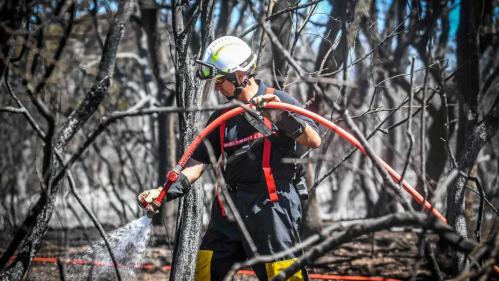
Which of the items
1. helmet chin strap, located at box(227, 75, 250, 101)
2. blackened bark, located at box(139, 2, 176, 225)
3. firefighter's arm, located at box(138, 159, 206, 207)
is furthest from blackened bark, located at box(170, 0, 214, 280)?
blackened bark, located at box(139, 2, 176, 225)

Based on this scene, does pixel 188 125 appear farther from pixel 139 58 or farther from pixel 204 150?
pixel 139 58

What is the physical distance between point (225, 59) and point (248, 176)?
0.75 meters

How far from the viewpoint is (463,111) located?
15.4ft

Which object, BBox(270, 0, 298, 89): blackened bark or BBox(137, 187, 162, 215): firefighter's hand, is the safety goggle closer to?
BBox(270, 0, 298, 89): blackened bark

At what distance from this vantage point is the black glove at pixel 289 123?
11.3 ft

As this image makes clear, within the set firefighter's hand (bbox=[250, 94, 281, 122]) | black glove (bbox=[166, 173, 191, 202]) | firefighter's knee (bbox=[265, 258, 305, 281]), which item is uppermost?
firefighter's hand (bbox=[250, 94, 281, 122])

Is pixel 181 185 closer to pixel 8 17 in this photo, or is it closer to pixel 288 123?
pixel 288 123

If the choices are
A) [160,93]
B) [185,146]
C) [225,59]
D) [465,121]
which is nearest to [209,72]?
[225,59]

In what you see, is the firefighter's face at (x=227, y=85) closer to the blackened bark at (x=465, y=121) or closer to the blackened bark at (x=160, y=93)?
the blackened bark at (x=465, y=121)

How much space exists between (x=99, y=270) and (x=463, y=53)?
176 inches

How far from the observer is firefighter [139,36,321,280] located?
356 cm

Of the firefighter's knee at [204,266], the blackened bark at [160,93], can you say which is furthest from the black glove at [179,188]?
the blackened bark at [160,93]

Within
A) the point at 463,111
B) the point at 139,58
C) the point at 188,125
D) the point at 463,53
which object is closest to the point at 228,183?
the point at 188,125

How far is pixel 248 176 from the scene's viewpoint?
12.1 ft
